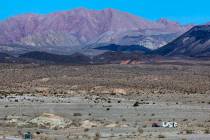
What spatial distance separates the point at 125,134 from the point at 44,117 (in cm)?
1149

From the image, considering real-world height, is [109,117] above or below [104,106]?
below

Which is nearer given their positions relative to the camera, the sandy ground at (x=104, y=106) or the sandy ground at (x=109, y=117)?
the sandy ground at (x=109, y=117)

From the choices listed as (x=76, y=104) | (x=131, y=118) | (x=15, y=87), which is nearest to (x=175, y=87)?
(x=15, y=87)

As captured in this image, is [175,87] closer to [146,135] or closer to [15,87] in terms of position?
[15,87]

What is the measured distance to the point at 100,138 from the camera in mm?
40656

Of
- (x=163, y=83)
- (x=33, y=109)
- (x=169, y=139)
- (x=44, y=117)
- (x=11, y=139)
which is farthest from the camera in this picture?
(x=163, y=83)

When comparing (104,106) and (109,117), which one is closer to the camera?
(109,117)

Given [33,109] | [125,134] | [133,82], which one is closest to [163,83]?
[133,82]

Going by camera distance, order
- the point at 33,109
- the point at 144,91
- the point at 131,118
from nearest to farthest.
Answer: the point at 131,118 < the point at 33,109 < the point at 144,91

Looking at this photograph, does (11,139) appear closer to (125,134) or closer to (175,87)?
(125,134)

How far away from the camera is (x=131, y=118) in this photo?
5828 centimetres

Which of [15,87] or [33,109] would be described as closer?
[33,109]

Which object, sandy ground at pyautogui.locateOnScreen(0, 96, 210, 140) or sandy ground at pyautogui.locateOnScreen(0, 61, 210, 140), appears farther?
sandy ground at pyautogui.locateOnScreen(0, 61, 210, 140)

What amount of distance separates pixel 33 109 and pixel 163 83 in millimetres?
59345
